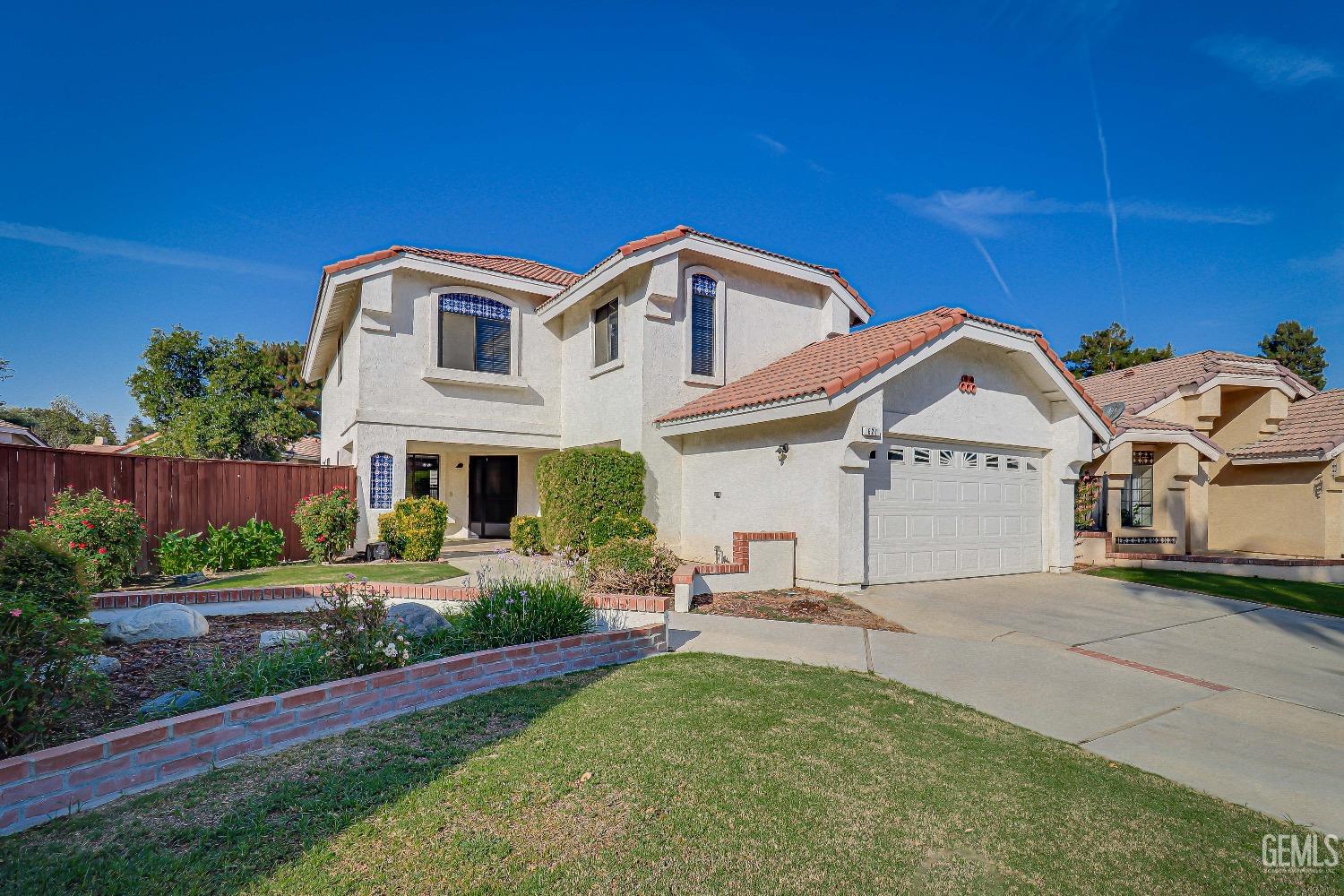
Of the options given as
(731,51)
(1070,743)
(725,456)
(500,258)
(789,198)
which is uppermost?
(731,51)

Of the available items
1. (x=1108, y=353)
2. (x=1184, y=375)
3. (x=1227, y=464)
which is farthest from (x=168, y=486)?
(x=1108, y=353)

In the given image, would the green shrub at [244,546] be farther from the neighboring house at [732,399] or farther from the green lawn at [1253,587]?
the green lawn at [1253,587]

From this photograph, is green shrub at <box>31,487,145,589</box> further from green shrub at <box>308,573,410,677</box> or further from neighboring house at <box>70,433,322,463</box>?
neighboring house at <box>70,433,322,463</box>

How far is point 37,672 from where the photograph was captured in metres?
3.82

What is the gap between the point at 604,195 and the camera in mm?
17438

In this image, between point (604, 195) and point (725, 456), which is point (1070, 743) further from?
point (604, 195)

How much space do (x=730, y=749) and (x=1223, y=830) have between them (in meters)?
2.76

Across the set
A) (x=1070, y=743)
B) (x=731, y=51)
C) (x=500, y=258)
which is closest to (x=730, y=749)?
(x=1070, y=743)

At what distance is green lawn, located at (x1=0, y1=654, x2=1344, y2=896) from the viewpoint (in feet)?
9.77

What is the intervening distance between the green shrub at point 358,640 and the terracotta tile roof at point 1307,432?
2111 centimetres

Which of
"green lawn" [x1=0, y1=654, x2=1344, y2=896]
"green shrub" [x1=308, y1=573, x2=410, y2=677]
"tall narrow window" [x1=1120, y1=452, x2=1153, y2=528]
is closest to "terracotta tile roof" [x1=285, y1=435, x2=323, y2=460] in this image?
"green shrub" [x1=308, y1=573, x2=410, y2=677]

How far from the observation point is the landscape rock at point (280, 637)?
6.18 meters

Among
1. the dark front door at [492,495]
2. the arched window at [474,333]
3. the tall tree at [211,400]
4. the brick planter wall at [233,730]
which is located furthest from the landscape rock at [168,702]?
the tall tree at [211,400]

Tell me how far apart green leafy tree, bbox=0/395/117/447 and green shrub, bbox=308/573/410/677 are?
54.1m
